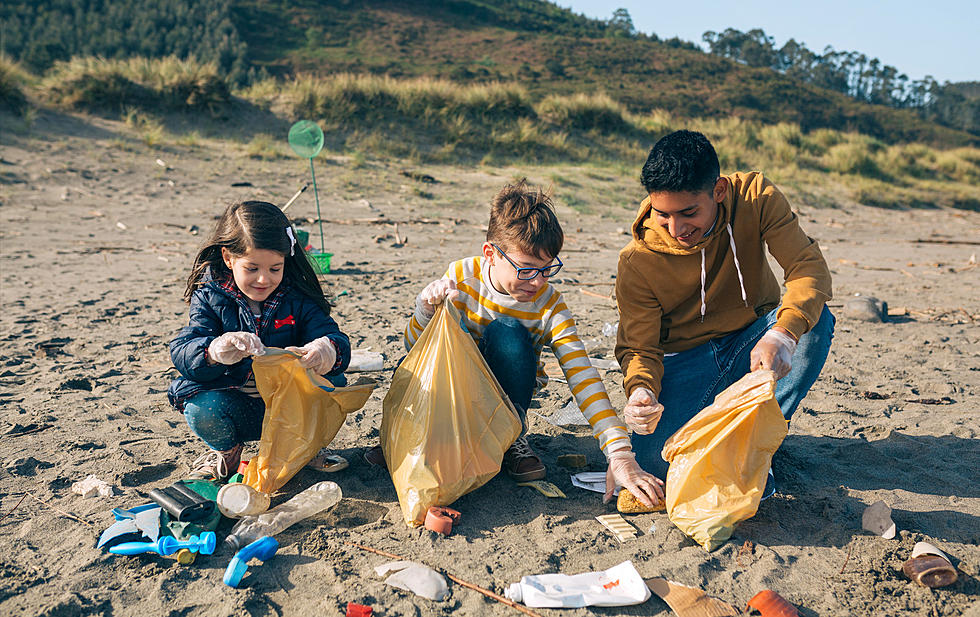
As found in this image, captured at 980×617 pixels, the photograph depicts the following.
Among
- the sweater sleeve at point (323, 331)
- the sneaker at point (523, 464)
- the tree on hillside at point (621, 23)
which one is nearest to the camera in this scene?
the sweater sleeve at point (323, 331)

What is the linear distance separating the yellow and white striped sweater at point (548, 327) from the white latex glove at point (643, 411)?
0.09 metres

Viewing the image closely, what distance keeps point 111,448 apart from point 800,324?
2656 mm

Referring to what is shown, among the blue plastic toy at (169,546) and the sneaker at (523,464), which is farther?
the sneaker at (523,464)

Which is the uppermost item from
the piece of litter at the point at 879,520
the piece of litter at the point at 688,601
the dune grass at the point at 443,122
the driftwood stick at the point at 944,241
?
the dune grass at the point at 443,122

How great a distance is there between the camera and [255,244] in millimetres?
2395

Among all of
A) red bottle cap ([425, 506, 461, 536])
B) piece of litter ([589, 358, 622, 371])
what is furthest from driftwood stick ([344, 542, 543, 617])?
piece of litter ([589, 358, 622, 371])

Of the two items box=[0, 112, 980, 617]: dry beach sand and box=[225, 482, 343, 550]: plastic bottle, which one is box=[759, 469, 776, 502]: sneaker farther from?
box=[225, 482, 343, 550]: plastic bottle

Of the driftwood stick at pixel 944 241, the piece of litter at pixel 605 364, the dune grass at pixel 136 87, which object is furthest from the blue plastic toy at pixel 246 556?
the dune grass at pixel 136 87

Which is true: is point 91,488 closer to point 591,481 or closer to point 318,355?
point 318,355

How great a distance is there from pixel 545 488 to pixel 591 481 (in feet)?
0.63

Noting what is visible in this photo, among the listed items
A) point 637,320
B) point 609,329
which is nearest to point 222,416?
point 637,320

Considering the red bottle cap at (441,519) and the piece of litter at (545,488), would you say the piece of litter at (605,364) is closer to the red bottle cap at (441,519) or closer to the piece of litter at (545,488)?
the piece of litter at (545,488)

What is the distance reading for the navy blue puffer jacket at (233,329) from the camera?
2430 millimetres

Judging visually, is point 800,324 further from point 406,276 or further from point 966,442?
point 406,276
